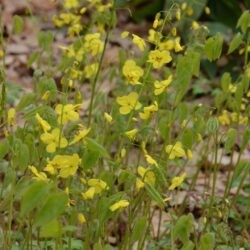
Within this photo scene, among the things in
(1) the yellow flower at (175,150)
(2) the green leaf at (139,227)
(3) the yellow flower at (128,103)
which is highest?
(3) the yellow flower at (128,103)

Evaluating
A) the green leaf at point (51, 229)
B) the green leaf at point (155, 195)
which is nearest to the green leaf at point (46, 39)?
the green leaf at point (155, 195)

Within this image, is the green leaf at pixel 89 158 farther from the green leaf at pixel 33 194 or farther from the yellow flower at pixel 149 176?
the green leaf at pixel 33 194

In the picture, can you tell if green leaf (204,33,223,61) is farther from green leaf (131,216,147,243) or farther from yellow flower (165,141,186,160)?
green leaf (131,216,147,243)

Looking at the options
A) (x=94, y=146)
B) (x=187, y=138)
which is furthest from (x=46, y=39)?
(x=94, y=146)

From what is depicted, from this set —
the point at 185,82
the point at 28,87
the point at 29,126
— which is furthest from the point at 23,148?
the point at 28,87

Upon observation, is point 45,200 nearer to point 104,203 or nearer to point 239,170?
point 104,203
